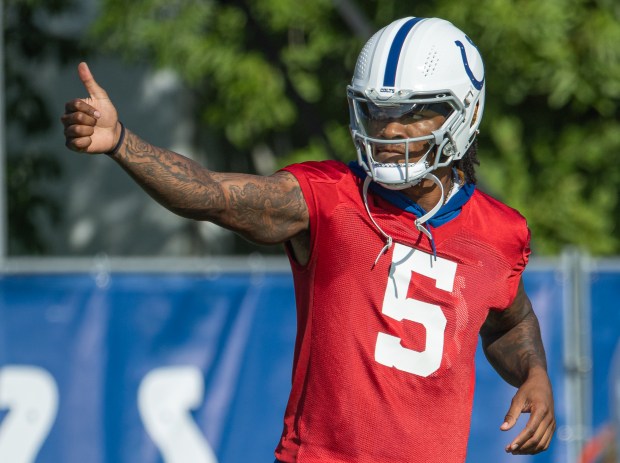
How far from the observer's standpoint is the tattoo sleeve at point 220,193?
3.30 metres

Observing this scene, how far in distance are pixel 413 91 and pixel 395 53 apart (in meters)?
0.15

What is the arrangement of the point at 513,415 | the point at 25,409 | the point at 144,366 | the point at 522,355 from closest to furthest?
the point at 513,415 < the point at 522,355 < the point at 25,409 < the point at 144,366

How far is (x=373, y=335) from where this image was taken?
3680mm

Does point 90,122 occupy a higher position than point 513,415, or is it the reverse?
point 90,122

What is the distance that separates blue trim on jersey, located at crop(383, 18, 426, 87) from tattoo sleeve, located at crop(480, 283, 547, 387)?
0.91 metres

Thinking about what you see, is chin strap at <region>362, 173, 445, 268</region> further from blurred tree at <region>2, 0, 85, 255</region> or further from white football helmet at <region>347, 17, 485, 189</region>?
blurred tree at <region>2, 0, 85, 255</region>

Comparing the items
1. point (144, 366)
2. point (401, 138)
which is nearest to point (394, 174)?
point (401, 138)

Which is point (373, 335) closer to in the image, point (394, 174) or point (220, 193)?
point (394, 174)

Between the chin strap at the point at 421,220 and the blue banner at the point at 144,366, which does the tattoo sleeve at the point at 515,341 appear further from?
the blue banner at the point at 144,366

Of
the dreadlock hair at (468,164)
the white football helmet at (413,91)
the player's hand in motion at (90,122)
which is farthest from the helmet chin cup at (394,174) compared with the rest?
the player's hand in motion at (90,122)

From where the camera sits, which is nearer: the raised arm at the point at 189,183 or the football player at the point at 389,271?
the raised arm at the point at 189,183

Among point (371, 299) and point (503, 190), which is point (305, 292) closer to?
point (371, 299)

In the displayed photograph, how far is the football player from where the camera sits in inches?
144

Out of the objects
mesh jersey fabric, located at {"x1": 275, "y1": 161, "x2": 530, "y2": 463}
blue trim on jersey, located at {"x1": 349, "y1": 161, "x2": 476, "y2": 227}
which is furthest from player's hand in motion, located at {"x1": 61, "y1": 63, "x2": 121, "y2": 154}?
blue trim on jersey, located at {"x1": 349, "y1": 161, "x2": 476, "y2": 227}
